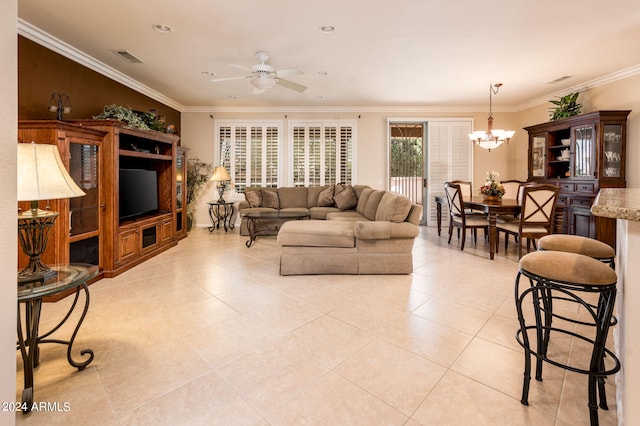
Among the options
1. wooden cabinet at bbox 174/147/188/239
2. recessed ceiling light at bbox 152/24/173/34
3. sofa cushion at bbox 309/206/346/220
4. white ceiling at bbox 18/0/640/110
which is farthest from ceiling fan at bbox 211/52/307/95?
sofa cushion at bbox 309/206/346/220

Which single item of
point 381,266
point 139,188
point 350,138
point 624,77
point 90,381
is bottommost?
point 90,381

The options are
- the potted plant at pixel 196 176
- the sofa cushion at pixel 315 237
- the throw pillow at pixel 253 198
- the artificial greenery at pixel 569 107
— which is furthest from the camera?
the potted plant at pixel 196 176

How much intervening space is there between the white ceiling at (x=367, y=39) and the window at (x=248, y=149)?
60.3 inches

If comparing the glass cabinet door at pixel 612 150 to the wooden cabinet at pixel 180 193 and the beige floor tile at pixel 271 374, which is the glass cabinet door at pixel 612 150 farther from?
the wooden cabinet at pixel 180 193

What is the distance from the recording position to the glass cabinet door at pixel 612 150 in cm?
456

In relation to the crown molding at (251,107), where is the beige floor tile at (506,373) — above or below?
below

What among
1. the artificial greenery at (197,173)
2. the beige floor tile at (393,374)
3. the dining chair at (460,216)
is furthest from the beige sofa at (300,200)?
the beige floor tile at (393,374)

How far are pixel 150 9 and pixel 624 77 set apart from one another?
655 cm

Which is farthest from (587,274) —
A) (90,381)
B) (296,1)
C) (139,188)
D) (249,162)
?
(249,162)

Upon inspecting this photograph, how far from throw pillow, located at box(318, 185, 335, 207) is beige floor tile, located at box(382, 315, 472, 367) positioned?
4.20 meters

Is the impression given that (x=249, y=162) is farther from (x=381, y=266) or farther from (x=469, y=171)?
(x=469, y=171)

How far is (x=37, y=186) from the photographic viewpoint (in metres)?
1.54

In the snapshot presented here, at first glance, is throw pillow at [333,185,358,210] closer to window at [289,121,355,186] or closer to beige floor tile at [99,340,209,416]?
window at [289,121,355,186]

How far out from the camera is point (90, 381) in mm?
1713
